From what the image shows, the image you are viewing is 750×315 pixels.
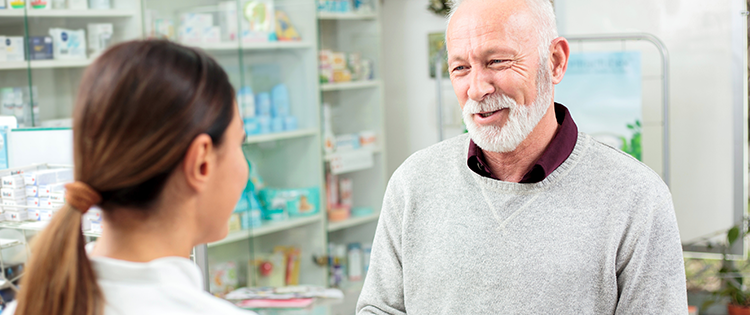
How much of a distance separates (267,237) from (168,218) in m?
2.75

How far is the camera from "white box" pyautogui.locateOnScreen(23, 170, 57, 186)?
1322mm

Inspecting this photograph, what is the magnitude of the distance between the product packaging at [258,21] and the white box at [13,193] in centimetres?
189

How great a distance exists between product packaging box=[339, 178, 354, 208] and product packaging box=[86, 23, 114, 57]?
1.59 meters

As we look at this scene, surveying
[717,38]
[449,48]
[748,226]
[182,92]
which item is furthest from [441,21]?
[182,92]

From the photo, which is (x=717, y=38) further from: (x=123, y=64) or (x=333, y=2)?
(x=123, y=64)

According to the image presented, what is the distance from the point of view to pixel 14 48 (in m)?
2.27

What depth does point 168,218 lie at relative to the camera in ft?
2.18

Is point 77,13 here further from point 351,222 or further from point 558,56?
point 558,56

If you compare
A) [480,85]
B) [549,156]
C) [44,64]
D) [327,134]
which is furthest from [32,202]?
[327,134]

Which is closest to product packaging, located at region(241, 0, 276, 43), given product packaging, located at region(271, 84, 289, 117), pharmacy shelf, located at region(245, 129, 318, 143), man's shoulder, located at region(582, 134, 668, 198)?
product packaging, located at region(271, 84, 289, 117)

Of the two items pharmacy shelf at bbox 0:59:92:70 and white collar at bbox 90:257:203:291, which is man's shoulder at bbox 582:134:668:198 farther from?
pharmacy shelf at bbox 0:59:92:70

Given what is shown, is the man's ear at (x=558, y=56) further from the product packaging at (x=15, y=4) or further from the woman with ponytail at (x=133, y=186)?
the product packaging at (x=15, y=4)

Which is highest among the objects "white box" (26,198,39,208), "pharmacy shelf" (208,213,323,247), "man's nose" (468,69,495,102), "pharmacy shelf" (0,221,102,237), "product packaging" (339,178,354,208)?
"man's nose" (468,69,495,102)

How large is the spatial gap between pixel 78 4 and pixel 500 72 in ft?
6.96
